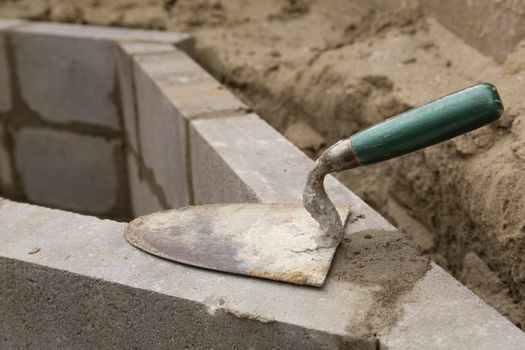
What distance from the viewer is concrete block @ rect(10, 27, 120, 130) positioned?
3.33 m

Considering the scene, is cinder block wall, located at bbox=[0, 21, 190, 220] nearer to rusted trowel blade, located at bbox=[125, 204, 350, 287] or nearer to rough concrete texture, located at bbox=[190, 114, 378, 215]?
rough concrete texture, located at bbox=[190, 114, 378, 215]

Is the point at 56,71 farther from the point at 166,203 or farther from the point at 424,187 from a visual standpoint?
the point at 424,187

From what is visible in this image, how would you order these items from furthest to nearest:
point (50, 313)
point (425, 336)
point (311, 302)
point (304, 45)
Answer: point (304, 45)
point (50, 313)
point (311, 302)
point (425, 336)

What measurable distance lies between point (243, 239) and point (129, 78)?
5.92 feet

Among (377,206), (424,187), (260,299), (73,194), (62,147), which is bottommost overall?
(73,194)

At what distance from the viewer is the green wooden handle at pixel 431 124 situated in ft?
3.98

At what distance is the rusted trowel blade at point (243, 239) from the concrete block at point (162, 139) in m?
0.81

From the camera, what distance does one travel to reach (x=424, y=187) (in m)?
2.19

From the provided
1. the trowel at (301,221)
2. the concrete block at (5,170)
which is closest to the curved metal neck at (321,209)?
the trowel at (301,221)

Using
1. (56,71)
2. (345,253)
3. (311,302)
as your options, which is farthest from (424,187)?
(56,71)

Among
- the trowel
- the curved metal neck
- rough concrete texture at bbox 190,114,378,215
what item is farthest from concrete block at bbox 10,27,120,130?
the curved metal neck

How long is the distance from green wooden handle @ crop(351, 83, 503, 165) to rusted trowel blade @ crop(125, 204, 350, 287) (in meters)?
0.21

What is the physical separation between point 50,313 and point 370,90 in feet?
4.47

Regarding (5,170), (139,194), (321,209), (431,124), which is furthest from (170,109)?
(5,170)
